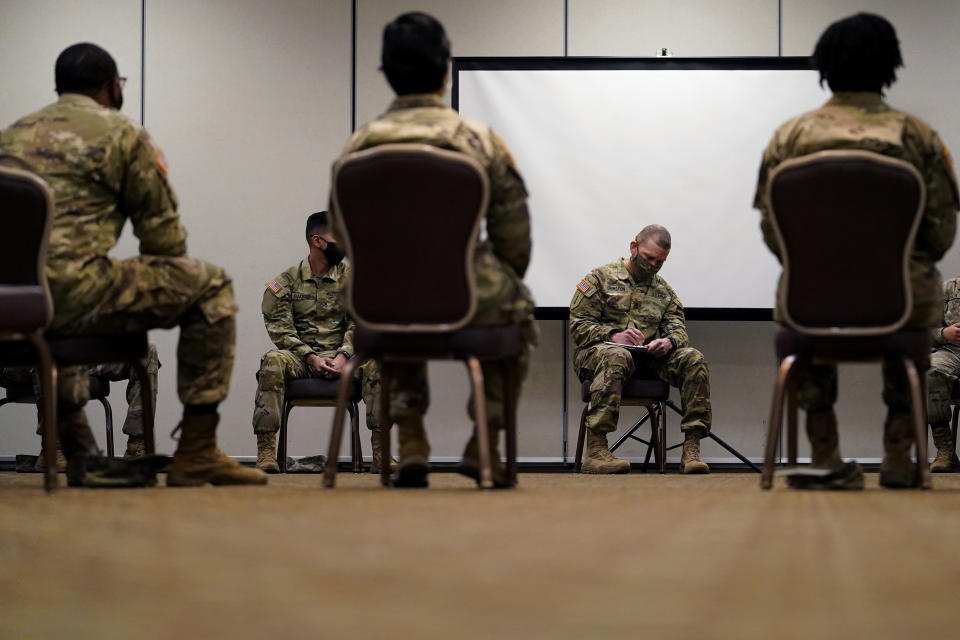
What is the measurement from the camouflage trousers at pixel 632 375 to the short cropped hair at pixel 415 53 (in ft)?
8.46

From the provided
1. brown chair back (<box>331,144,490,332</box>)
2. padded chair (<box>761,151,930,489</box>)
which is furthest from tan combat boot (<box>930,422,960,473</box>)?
brown chair back (<box>331,144,490,332</box>)

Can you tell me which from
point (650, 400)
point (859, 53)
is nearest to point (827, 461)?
point (859, 53)

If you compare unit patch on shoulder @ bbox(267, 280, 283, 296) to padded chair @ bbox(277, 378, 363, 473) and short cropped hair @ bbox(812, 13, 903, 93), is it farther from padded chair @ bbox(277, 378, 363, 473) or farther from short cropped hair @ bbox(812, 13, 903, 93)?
short cropped hair @ bbox(812, 13, 903, 93)

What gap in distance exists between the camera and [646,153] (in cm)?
617

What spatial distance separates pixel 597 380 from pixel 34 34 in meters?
3.58

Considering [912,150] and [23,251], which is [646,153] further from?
[23,251]

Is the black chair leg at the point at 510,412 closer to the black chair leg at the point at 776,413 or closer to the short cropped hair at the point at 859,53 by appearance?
the black chair leg at the point at 776,413

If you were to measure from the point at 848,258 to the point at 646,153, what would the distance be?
3.58m

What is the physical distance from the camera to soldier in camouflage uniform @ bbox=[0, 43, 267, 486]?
2727mm

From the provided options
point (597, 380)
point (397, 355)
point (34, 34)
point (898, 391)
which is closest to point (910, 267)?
point (898, 391)

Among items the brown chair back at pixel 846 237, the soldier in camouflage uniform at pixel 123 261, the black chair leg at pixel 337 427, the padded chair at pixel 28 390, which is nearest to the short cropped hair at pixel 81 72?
the soldier in camouflage uniform at pixel 123 261

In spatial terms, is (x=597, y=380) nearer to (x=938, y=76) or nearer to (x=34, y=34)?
(x=938, y=76)

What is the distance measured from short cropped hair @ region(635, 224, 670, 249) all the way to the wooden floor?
3.63 m

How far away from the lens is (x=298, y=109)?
6348mm
